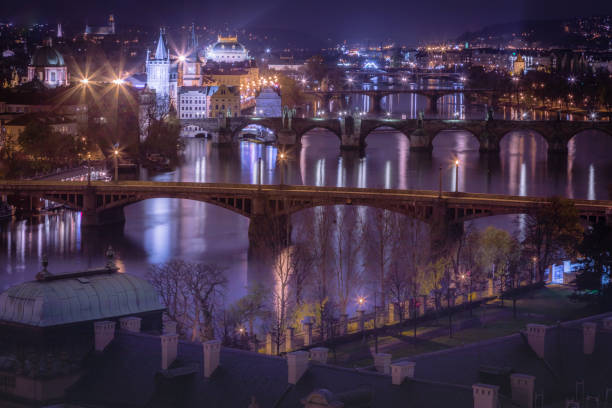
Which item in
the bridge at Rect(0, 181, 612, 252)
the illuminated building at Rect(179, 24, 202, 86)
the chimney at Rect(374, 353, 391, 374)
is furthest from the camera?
the illuminated building at Rect(179, 24, 202, 86)

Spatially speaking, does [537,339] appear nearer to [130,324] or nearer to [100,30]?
[130,324]

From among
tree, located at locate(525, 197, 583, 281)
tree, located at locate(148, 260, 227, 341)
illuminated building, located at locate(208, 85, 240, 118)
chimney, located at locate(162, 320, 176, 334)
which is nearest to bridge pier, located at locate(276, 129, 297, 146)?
illuminated building, located at locate(208, 85, 240, 118)

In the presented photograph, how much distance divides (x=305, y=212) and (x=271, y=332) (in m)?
16.3

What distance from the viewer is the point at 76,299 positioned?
1869cm

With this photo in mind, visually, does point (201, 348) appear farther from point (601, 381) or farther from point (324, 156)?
point (324, 156)

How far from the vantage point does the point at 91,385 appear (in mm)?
17781

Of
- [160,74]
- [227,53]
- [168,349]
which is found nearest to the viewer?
[168,349]

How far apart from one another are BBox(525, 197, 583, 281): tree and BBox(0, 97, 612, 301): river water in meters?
2.32

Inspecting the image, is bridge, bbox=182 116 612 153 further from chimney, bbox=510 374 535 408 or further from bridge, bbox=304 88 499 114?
chimney, bbox=510 374 535 408

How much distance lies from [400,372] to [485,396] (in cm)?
124

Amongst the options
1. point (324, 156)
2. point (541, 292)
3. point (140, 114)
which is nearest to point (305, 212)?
point (541, 292)

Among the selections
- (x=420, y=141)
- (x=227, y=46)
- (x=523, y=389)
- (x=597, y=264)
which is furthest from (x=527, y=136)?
(x=227, y=46)

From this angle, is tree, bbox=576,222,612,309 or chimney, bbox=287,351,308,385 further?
tree, bbox=576,222,612,309

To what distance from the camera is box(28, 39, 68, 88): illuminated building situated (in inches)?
3830
